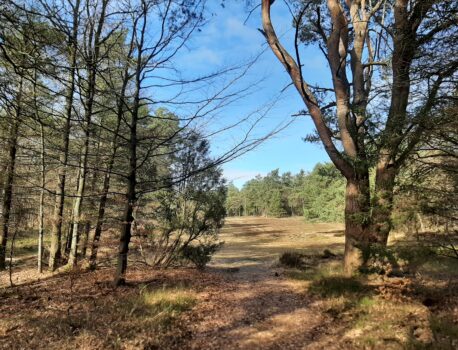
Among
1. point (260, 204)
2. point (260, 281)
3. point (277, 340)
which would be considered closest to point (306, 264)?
point (260, 281)

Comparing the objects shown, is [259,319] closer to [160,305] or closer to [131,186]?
[160,305]

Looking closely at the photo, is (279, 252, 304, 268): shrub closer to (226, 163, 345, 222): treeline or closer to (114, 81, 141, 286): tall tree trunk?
(114, 81, 141, 286): tall tree trunk

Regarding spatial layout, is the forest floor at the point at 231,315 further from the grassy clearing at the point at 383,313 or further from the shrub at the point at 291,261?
the shrub at the point at 291,261

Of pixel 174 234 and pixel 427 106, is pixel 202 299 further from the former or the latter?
pixel 427 106

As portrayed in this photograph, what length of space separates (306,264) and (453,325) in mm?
8435

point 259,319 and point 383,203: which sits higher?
point 383,203

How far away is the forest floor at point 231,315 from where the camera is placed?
166 inches

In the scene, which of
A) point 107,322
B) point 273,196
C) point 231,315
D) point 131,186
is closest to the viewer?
point 107,322

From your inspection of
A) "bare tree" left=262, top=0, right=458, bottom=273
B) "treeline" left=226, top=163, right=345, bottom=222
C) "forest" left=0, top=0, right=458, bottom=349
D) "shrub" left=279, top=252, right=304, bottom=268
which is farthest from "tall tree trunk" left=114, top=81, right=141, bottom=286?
"treeline" left=226, top=163, right=345, bottom=222

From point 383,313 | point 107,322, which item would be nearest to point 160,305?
point 107,322

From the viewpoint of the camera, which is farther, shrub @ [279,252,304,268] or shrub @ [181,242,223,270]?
shrub @ [279,252,304,268]

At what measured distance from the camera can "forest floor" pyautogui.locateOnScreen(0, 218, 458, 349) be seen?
4.22m

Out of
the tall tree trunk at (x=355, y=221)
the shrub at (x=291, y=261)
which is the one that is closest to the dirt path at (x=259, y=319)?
the tall tree trunk at (x=355, y=221)

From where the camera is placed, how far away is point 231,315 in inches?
224
